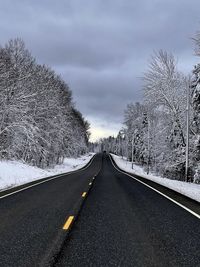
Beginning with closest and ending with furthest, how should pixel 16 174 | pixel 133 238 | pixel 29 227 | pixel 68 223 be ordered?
pixel 133 238
pixel 29 227
pixel 68 223
pixel 16 174

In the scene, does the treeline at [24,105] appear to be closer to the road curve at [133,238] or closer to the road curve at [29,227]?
the road curve at [29,227]

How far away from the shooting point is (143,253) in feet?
17.1

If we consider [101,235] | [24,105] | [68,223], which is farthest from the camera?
[24,105]

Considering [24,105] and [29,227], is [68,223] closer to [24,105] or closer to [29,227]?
[29,227]

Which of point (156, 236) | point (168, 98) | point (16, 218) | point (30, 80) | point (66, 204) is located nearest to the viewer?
point (156, 236)

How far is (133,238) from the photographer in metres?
6.18

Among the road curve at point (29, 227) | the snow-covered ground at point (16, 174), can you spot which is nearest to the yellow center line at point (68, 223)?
the road curve at point (29, 227)

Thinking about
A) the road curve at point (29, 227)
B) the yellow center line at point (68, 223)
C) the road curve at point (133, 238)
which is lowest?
the road curve at point (29, 227)

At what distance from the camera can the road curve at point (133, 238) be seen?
4.88 metres

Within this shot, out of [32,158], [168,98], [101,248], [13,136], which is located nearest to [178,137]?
[168,98]

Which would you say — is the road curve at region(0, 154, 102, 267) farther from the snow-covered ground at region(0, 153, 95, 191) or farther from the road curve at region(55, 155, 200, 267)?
the snow-covered ground at region(0, 153, 95, 191)

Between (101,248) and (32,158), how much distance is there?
37.7m

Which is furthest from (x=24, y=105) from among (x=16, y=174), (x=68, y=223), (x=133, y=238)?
(x=133, y=238)

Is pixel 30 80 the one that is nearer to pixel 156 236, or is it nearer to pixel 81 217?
pixel 81 217
